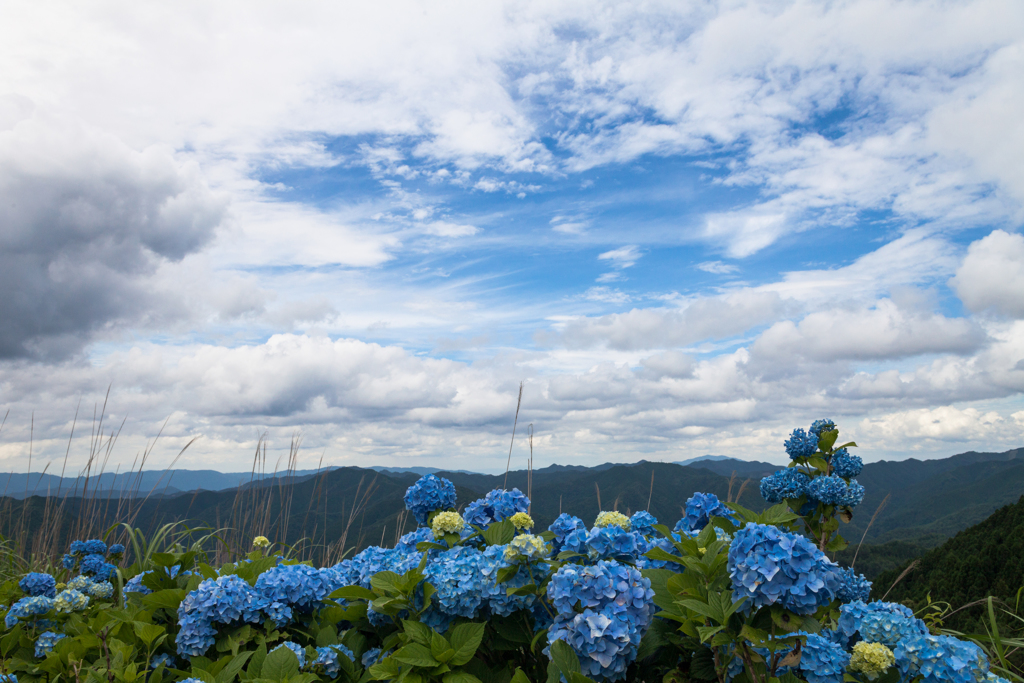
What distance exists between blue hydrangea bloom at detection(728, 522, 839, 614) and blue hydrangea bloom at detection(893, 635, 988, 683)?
96cm

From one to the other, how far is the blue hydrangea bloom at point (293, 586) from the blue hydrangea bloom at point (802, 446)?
9.78ft

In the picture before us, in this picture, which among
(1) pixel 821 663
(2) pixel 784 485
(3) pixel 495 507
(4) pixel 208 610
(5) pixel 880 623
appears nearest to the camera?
(1) pixel 821 663

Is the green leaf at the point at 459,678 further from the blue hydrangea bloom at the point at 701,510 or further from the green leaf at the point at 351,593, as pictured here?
the blue hydrangea bloom at the point at 701,510

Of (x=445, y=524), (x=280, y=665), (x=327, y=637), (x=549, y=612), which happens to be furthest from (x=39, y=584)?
(x=549, y=612)

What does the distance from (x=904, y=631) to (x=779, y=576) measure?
45.6 inches

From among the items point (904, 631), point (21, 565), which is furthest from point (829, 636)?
point (21, 565)

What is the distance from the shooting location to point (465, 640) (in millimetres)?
2264

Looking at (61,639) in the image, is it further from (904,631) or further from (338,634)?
(904,631)

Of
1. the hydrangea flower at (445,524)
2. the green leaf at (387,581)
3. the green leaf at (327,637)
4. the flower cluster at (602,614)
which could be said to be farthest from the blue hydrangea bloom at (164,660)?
the flower cluster at (602,614)

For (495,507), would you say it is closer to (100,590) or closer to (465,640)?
(465,640)

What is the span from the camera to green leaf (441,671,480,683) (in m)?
2.14

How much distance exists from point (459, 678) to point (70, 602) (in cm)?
308

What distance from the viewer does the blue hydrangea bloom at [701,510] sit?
273cm

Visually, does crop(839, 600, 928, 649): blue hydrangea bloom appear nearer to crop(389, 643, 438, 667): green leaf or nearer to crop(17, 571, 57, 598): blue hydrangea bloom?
crop(389, 643, 438, 667): green leaf
